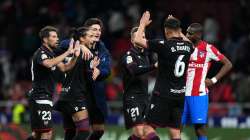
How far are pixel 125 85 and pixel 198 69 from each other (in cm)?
132

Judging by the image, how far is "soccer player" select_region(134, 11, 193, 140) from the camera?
13.2 metres

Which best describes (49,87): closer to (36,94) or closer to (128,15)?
(36,94)

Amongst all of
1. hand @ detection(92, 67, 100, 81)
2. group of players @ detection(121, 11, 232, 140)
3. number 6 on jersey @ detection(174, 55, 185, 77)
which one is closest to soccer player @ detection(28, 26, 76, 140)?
hand @ detection(92, 67, 100, 81)

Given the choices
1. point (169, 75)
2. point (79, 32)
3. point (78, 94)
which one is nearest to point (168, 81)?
point (169, 75)

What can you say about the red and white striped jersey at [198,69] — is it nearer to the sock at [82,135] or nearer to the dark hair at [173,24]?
the dark hair at [173,24]

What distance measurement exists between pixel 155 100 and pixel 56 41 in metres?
2.22

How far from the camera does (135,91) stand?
47.5 feet

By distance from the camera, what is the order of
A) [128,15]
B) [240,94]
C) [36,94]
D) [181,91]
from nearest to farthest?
[181,91] → [36,94] → [240,94] → [128,15]

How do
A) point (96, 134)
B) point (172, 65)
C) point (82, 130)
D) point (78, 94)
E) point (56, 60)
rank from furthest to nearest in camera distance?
point (96, 134)
point (78, 94)
point (82, 130)
point (56, 60)
point (172, 65)

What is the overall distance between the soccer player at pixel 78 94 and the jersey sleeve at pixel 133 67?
0.67 meters

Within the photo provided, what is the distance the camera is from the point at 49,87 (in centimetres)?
1439

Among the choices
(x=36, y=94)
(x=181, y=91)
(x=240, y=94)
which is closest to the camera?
(x=181, y=91)

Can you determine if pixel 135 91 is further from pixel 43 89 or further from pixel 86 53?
pixel 43 89

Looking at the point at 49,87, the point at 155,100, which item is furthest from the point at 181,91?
the point at 49,87
